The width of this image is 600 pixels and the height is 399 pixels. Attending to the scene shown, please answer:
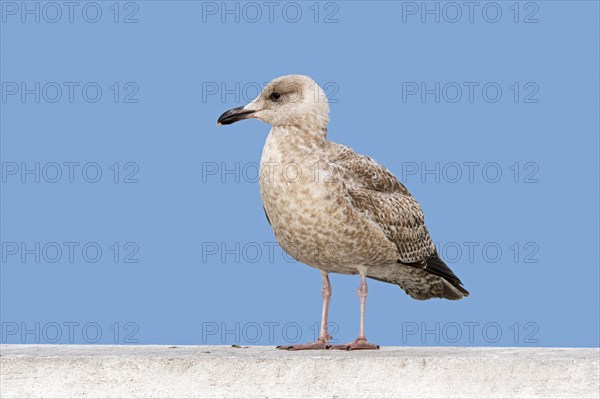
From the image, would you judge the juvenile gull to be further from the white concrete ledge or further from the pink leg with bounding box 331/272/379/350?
the white concrete ledge

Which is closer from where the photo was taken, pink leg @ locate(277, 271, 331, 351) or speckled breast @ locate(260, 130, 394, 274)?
speckled breast @ locate(260, 130, 394, 274)

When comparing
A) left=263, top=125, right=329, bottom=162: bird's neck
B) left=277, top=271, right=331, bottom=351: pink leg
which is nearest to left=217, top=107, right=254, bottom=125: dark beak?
left=263, top=125, right=329, bottom=162: bird's neck

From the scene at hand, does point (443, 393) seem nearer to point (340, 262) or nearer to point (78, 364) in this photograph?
point (340, 262)

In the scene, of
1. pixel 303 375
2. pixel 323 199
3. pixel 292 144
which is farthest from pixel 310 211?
pixel 303 375

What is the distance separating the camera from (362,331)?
884 centimetres

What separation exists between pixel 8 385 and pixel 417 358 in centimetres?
231

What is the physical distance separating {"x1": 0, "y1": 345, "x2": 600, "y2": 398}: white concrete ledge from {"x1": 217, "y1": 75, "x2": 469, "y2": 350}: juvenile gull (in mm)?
614

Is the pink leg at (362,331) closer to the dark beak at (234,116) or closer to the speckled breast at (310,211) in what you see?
the speckled breast at (310,211)

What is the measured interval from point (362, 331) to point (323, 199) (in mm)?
865

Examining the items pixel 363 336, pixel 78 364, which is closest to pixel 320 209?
pixel 363 336

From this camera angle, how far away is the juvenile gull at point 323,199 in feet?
28.3

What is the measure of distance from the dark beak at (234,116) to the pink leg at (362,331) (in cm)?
119

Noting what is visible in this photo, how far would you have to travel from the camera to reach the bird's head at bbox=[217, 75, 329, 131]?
348 inches

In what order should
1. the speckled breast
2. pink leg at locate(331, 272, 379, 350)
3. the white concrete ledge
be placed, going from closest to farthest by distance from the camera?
the white concrete ledge → the speckled breast → pink leg at locate(331, 272, 379, 350)
